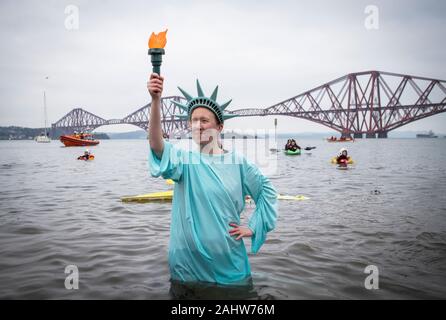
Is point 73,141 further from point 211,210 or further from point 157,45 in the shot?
point 157,45

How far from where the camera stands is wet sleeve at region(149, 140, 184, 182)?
9.91 ft

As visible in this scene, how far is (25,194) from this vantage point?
445 inches

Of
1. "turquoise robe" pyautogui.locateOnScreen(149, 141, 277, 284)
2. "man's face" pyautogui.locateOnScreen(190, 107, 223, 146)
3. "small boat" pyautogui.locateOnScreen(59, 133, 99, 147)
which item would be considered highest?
A: "small boat" pyautogui.locateOnScreen(59, 133, 99, 147)

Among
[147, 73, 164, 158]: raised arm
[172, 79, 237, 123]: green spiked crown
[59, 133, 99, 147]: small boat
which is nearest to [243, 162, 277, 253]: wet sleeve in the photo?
[172, 79, 237, 123]: green spiked crown

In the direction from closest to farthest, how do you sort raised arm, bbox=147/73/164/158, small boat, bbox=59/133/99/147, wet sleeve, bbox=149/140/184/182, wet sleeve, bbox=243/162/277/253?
1. raised arm, bbox=147/73/164/158
2. wet sleeve, bbox=149/140/184/182
3. wet sleeve, bbox=243/162/277/253
4. small boat, bbox=59/133/99/147

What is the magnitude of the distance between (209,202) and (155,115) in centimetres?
95

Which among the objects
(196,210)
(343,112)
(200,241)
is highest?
(343,112)

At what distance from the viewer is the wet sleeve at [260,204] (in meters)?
3.46

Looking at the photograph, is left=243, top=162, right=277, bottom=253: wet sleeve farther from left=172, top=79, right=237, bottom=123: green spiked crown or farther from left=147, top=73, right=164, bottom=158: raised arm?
left=147, top=73, right=164, bottom=158: raised arm

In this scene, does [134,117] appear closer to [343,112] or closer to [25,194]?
[343,112]

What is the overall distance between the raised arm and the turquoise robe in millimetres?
107

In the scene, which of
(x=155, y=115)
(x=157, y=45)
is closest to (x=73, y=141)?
(x=155, y=115)

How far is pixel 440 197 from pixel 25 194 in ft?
43.4
